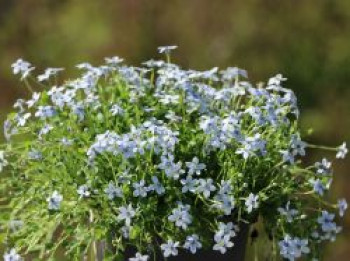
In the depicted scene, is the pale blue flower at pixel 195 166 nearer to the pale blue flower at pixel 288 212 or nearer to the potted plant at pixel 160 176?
the potted plant at pixel 160 176

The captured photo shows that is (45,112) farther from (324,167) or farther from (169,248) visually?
(324,167)

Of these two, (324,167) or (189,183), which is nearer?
(189,183)

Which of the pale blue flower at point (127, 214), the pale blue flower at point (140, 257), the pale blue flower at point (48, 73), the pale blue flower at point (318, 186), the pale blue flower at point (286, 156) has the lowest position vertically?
the pale blue flower at point (140, 257)

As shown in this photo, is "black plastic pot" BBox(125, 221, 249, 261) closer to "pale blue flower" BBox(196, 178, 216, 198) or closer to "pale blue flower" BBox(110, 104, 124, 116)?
"pale blue flower" BBox(196, 178, 216, 198)

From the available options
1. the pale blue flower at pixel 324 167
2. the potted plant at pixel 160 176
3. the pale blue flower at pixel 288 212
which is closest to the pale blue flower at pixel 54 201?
the potted plant at pixel 160 176

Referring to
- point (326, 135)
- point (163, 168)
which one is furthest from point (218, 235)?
point (326, 135)

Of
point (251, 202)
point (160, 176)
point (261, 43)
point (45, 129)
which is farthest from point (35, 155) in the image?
point (261, 43)

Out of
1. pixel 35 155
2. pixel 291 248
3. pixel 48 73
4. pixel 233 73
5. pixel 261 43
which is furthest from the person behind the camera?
pixel 261 43

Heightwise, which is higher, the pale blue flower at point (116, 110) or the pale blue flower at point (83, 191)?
the pale blue flower at point (116, 110)

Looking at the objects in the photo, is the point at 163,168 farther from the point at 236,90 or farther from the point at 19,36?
the point at 19,36
